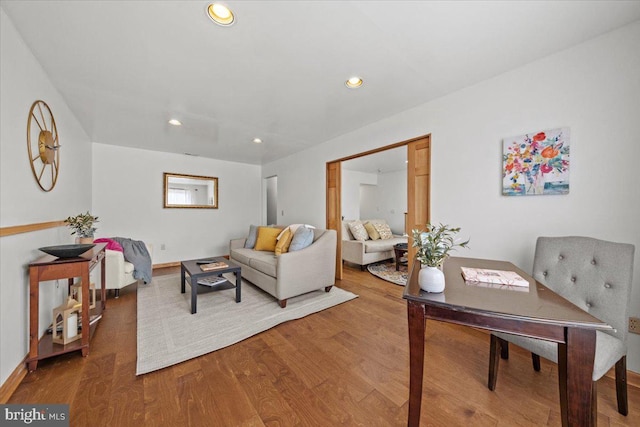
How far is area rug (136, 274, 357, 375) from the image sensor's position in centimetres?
181

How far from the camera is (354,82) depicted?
2127mm

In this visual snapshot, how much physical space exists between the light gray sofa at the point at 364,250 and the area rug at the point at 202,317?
122 centimetres

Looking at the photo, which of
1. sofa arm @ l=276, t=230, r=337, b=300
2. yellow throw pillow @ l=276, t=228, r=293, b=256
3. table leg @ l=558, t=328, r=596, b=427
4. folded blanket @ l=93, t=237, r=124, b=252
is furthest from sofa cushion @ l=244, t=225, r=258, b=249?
table leg @ l=558, t=328, r=596, b=427

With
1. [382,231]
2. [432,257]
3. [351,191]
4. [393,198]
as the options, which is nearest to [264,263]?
[432,257]

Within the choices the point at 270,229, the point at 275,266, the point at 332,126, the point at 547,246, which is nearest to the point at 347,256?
the point at 270,229

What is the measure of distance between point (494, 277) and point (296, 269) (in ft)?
6.37

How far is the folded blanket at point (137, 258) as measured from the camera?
3.03m

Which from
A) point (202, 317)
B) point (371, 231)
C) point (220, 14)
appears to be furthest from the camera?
point (371, 231)

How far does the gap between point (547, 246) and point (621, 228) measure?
510mm

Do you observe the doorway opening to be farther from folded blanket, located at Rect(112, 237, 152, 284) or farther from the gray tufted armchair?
the gray tufted armchair

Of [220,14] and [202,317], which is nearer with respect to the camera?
[220,14]

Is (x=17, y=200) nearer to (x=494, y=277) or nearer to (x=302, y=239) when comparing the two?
(x=302, y=239)

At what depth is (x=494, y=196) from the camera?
6.72 ft

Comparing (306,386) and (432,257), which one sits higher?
(432,257)
